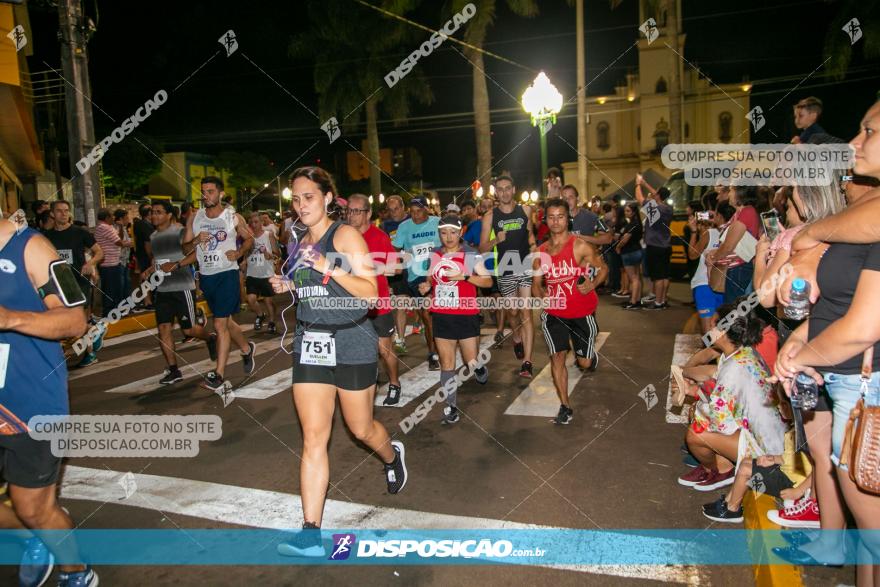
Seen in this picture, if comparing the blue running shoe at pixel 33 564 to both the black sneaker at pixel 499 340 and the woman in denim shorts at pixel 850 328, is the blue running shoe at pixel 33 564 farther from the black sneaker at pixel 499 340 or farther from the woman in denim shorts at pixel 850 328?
the black sneaker at pixel 499 340

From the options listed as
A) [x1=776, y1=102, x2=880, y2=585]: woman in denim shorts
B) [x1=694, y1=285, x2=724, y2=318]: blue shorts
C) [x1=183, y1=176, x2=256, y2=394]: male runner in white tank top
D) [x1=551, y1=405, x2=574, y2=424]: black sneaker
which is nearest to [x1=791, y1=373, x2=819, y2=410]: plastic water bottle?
[x1=776, y1=102, x2=880, y2=585]: woman in denim shorts

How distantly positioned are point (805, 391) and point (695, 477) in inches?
80.6

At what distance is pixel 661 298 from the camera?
485 inches

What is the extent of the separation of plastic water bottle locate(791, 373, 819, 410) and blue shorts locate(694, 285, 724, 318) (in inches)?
191

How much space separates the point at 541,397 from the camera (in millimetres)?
6754

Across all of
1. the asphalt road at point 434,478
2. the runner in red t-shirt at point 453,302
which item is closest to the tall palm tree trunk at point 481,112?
the asphalt road at point 434,478

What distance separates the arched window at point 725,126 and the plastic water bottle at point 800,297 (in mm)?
54006

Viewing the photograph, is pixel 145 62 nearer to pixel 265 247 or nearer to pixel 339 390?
pixel 265 247

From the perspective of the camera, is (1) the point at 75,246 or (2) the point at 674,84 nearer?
(1) the point at 75,246

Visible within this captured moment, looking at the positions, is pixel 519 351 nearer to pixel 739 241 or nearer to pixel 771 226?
pixel 739 241

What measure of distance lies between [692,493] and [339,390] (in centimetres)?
267

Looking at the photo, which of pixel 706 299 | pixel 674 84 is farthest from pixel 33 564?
pixel 674 84

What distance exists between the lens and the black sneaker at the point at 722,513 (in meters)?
3.82

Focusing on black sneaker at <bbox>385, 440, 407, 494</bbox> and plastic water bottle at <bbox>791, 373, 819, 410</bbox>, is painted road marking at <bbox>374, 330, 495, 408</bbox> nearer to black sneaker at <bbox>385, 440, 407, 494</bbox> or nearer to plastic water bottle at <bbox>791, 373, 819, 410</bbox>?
black sneaker at <bbox>385, 440, 407, 494</bbox>
